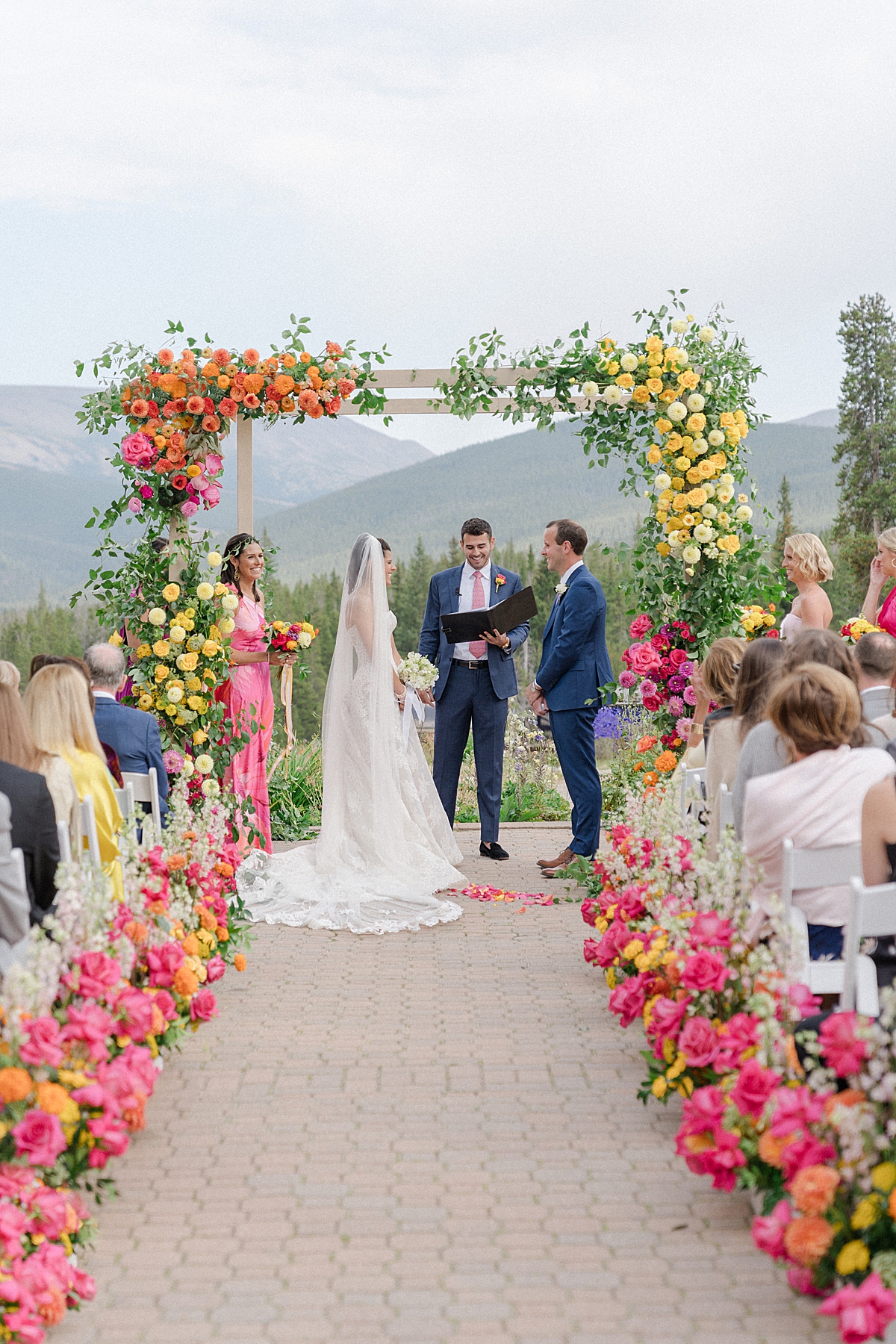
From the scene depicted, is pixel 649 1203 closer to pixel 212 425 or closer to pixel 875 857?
pixel 875 857

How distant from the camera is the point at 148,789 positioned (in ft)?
17.0

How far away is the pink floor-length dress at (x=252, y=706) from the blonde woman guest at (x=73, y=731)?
2838 millimetres

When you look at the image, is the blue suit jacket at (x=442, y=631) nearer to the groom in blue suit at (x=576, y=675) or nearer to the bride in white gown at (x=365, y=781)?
the groom in blue suit at (x=576, y=675)

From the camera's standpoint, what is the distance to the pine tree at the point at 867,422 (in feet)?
120

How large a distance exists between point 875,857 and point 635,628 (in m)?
4.12

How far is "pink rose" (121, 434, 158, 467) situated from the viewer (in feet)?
22.5

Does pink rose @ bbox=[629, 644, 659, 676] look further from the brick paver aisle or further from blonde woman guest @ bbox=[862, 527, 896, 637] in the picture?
the brick paver aisle

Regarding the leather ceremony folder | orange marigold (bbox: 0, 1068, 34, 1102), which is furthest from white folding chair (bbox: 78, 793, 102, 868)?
the leather ceremony folder

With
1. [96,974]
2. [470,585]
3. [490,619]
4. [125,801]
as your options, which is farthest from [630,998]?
[470,585]

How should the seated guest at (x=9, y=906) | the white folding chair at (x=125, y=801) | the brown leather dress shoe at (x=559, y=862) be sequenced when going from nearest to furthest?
the seated guest at (x=9, y=906) → the white folding chair at (x=125, y=801) → the brown leather dress shoe at (x=559, y=862)

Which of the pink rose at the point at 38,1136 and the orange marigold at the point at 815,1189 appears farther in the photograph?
the pink rose at the point at 38,1136

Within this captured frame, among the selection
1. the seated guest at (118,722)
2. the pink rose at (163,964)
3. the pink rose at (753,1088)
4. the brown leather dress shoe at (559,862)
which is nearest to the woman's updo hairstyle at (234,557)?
the seated guest at (118,722)

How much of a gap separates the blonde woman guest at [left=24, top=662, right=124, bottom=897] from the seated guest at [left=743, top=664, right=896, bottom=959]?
2.16 meters

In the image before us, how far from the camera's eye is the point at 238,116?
1669cm
